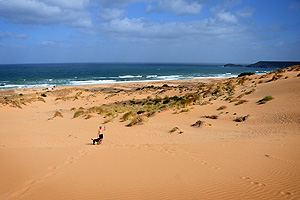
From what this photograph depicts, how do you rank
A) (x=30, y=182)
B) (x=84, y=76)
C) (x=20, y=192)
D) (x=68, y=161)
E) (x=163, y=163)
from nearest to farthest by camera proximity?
(x=20, y=192) < (x=30, y=182) < (x=163, y=163) < (x=68, y=161) < (x=84, y=76)

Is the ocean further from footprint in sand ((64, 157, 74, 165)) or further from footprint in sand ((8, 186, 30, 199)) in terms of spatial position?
footprint in sand ((8, 186, 30, 199))

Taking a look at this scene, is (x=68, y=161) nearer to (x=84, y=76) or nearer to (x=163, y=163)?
(x=163, y=163)

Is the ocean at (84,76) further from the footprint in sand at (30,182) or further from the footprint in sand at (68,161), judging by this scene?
the footprint in sand at (30,182)

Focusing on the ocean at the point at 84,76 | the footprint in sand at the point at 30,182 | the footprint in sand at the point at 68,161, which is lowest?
the footprint in sand at the point at 68,161

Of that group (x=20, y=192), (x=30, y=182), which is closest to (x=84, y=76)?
(x=30, y=182)

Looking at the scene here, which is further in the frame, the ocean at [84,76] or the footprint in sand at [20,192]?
the ocean at [84,76]

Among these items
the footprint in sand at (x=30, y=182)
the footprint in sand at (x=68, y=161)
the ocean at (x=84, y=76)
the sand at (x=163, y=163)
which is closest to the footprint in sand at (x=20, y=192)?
the sand at (x=163, y=163)

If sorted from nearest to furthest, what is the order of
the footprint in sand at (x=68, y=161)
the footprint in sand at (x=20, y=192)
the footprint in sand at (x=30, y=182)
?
the footprint in sand at (x=20, y=192), the footprint in sand at (x=30, y=182), the footprint in sand at (x=68, y=161)

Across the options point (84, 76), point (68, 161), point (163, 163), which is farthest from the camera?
point (84, 76)

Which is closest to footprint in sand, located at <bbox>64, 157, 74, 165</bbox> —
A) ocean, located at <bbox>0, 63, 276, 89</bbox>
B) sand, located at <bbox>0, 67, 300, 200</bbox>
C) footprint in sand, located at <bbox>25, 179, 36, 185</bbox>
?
sand, located at <bbox>0, 67, 300, 200</bbox>

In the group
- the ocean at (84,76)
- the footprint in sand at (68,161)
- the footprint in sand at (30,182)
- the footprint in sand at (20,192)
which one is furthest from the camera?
the ocean at (84,76)

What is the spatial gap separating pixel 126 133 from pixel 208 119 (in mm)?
5910

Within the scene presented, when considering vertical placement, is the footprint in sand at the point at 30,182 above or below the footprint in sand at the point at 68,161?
above

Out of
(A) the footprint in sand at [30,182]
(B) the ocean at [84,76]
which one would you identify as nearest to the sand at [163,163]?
(A) the footprint in sand at [30,182]
